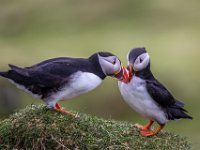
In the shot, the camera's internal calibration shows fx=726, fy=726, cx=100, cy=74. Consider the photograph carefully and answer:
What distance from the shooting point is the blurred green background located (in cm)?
1424

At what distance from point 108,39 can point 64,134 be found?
1173 centimetres

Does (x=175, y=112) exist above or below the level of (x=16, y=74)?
below

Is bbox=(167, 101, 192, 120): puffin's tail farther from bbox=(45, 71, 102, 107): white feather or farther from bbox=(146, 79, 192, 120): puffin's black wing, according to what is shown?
bbox=(45, 71, 102, 107): white feather

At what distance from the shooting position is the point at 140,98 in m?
7.66

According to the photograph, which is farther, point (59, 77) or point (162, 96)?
point (162, 96)

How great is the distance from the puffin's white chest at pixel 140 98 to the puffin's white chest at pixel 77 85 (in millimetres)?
473

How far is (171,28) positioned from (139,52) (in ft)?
39.1

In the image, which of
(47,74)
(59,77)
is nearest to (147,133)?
(59,77)

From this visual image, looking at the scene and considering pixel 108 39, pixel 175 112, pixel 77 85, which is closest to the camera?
pixel 77 85

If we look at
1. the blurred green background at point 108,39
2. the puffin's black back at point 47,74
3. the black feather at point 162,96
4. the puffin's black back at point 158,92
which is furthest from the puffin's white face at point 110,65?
the blurred green background at point 108,39

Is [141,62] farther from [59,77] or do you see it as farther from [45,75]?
[45,75]

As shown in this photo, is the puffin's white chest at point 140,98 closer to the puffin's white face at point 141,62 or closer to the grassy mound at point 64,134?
the puffin's white face at point 141,62

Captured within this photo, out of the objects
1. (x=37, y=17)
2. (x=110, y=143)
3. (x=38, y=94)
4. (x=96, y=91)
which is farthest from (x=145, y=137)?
(x=37, y=17)

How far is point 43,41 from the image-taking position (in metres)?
19.1
